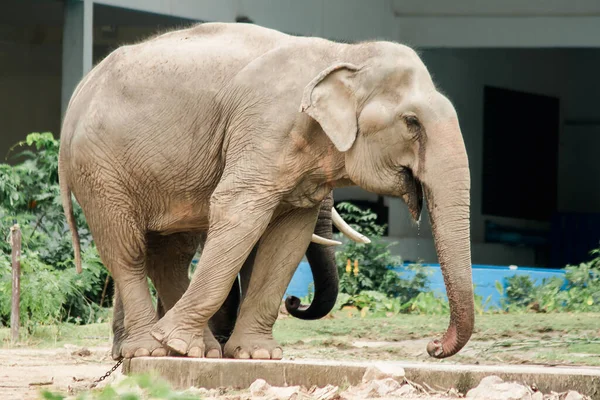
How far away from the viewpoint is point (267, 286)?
806cm

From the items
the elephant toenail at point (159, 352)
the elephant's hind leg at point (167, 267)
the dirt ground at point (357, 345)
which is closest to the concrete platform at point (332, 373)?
the elephant toenail at point (159, 352)

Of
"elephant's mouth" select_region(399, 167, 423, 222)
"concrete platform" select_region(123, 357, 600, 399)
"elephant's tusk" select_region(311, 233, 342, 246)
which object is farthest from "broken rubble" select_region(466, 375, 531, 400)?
"elephant's tusk" select_region(311, 233, 342, 246)

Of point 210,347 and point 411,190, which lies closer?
point 411,190

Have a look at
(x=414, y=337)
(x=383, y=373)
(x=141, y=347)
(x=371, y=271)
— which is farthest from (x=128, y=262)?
(x=371, y=271)

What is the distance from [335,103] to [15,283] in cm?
449

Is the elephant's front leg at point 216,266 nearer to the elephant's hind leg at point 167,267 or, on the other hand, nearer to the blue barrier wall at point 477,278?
the elephant's hind leg at point 167,267

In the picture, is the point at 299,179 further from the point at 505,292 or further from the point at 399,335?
the point at 505,292

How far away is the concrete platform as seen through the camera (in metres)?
6.24

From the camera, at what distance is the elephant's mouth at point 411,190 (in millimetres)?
7605

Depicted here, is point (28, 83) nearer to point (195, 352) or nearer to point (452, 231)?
point (195, 352)

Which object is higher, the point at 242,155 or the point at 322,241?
the point at 242,155

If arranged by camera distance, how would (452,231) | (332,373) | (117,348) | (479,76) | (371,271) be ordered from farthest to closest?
(479,76) → (371,271) → (117,348) → (452,231) → (332,373)

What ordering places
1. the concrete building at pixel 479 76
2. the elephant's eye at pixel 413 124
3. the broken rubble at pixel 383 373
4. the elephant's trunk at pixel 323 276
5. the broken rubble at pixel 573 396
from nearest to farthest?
the broken rubble at pixel 573 396, the broken rubble at pixel 383 373, the elephant's eye at pixel 413 124, the elephant's trunk at pixel 323 276, the concrete building at pixel 479 76

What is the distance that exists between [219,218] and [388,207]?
1218 centimetres
